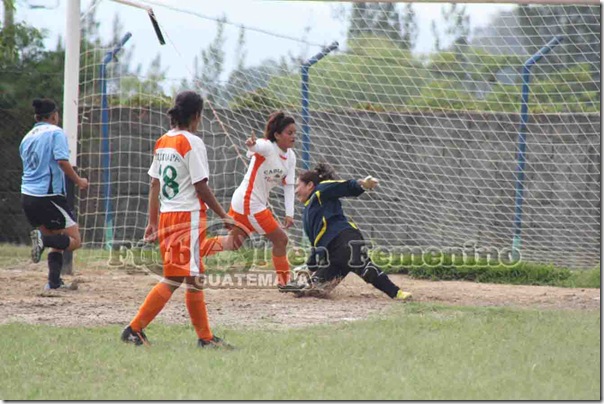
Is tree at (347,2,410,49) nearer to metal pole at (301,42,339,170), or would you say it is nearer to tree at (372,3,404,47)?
tree at (372,3,404,47)

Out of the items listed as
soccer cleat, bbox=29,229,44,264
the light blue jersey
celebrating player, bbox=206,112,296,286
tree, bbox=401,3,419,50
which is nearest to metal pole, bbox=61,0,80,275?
soccer cleat, bbox=29,229,44,264

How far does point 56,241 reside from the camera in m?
9.33

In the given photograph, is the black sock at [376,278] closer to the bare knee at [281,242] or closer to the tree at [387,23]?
the bare knee at [281,242]

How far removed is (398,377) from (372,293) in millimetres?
4027

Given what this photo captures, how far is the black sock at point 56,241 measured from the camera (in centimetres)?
932

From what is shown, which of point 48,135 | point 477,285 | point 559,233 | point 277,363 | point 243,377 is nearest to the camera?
point 243,377

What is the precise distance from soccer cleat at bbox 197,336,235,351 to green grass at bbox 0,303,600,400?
0.26ft

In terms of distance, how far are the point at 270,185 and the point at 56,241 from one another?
6.80 feet

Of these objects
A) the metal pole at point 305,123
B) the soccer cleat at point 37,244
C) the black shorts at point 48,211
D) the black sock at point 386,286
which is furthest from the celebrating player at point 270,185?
the metal pole at point 305,123

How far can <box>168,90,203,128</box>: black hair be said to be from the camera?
6.67 metres

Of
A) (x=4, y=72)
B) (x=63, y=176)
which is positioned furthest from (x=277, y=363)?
(x=4, y=72)

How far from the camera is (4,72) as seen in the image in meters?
14.0

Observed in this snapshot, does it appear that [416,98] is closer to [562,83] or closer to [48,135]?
[562,83]

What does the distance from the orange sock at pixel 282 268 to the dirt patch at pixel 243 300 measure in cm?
16
